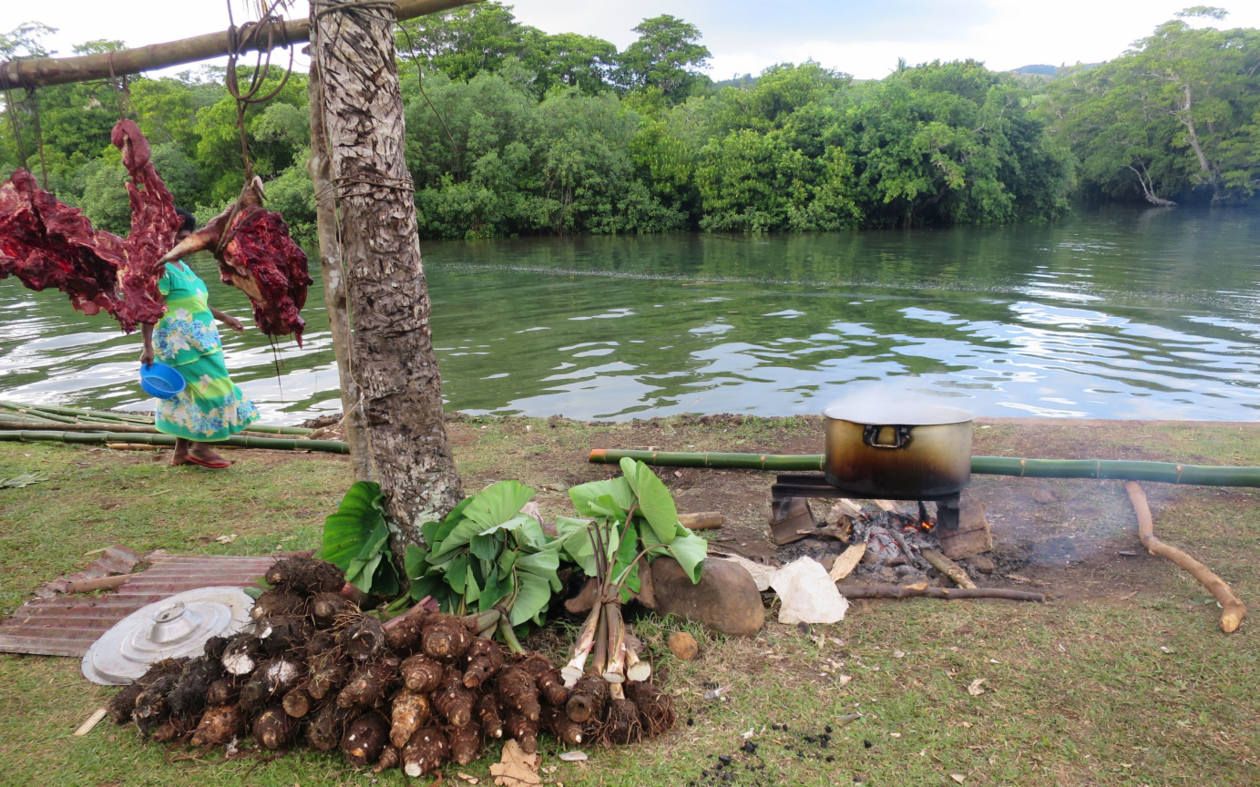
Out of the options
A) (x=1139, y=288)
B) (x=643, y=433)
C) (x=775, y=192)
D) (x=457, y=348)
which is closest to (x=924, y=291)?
(x=1139, y=288)

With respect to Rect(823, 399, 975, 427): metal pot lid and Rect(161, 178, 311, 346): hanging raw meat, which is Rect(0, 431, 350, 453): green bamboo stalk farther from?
Rect(823, 399, 975, 427): metal pot lid

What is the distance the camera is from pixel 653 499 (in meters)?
3.29

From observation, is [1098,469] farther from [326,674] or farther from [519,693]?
[326,674]

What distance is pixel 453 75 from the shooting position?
152 feet

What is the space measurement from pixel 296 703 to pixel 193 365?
4113mm

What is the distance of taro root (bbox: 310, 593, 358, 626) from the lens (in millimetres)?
2809

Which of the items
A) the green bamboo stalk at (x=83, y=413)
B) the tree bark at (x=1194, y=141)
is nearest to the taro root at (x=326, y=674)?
the green bamboo stalk at (x=83, y=413)

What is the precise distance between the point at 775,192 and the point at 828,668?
35.3 m

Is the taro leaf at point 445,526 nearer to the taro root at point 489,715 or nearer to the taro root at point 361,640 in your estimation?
the taro root at point 361,640

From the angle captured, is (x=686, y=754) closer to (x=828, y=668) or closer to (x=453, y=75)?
(x=828, y=668)

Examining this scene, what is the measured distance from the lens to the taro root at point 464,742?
2.45m

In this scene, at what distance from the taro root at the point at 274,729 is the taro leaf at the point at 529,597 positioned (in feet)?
2.98

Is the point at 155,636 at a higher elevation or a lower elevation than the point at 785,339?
higher

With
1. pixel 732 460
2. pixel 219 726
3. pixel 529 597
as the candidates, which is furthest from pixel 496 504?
pixel 732 460
